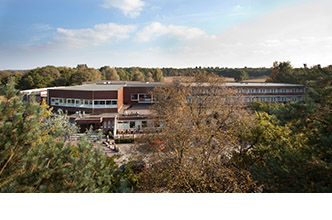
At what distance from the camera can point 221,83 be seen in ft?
22.2

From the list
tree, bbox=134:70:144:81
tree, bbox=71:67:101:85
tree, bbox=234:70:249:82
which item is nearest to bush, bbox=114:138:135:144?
tree, bbox=234:70:249:82

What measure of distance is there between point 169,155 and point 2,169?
2433mm

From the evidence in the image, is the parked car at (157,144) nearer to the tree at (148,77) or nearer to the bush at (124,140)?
the bush at (124,140)

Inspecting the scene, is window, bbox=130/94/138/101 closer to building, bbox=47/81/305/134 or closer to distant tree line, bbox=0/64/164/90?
building, bbox=47/81/305/134

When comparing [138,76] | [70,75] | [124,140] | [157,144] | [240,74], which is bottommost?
[124,140]

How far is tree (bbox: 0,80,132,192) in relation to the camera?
2031 millimetres

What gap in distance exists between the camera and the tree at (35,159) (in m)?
2.03

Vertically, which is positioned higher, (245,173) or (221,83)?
(221,83)

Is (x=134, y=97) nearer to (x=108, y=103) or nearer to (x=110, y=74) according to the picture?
(x=108, y=103)

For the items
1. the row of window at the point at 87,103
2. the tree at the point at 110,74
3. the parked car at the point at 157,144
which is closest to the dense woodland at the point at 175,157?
the parked car at the point at 157,144

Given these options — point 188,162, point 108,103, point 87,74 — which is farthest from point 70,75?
point 188,162

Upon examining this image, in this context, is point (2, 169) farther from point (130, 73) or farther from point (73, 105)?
point (130, 73)

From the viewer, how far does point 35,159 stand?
6.84 feet
